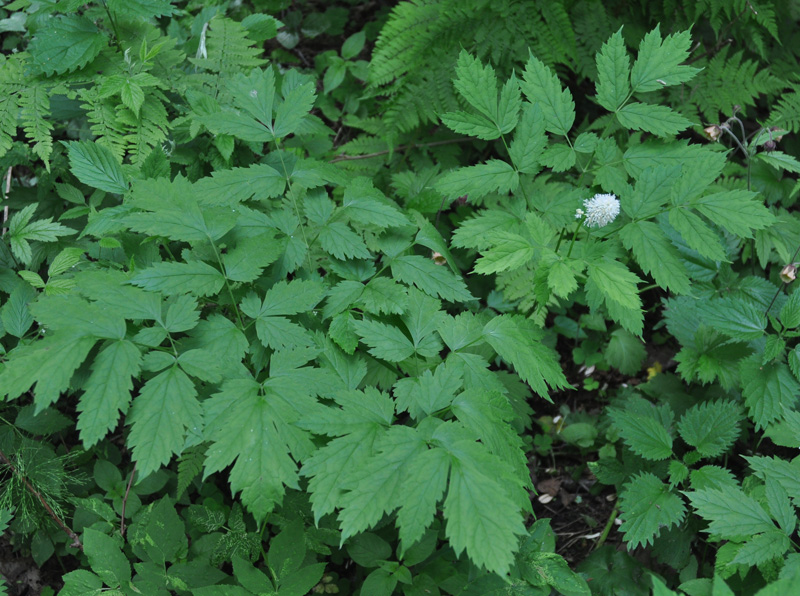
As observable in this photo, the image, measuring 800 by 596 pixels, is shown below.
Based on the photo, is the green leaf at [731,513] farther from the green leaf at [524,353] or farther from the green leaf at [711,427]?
the green leaf at [524,353]

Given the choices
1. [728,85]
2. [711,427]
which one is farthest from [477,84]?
[728,85]

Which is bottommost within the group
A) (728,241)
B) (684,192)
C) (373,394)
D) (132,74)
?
(728,241)

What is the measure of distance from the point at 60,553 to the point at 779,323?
2.85 m

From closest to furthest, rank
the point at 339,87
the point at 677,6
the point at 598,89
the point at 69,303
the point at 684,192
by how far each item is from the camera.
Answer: the point at 69,303 < the point at 684,192 < the point at 598,89 < the point at 677,6 < the point at 339,87

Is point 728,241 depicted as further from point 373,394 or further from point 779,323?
point 373,394

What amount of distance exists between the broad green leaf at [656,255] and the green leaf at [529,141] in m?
0.41

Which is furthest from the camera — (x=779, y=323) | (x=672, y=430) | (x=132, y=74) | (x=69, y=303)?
(x=672, y=430)

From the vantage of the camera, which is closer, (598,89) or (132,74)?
(598,89)

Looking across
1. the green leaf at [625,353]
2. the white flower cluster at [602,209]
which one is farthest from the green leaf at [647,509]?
the white flower cluster at [602,209]

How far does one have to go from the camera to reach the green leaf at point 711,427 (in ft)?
7.29

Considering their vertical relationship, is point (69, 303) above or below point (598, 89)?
below

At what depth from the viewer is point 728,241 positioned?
272 centimetres

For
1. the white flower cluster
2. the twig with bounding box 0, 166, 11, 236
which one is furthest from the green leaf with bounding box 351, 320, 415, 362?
the twig with bounding box 0, 166, 11, 236

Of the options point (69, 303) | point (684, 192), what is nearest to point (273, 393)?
point (69, 303)
